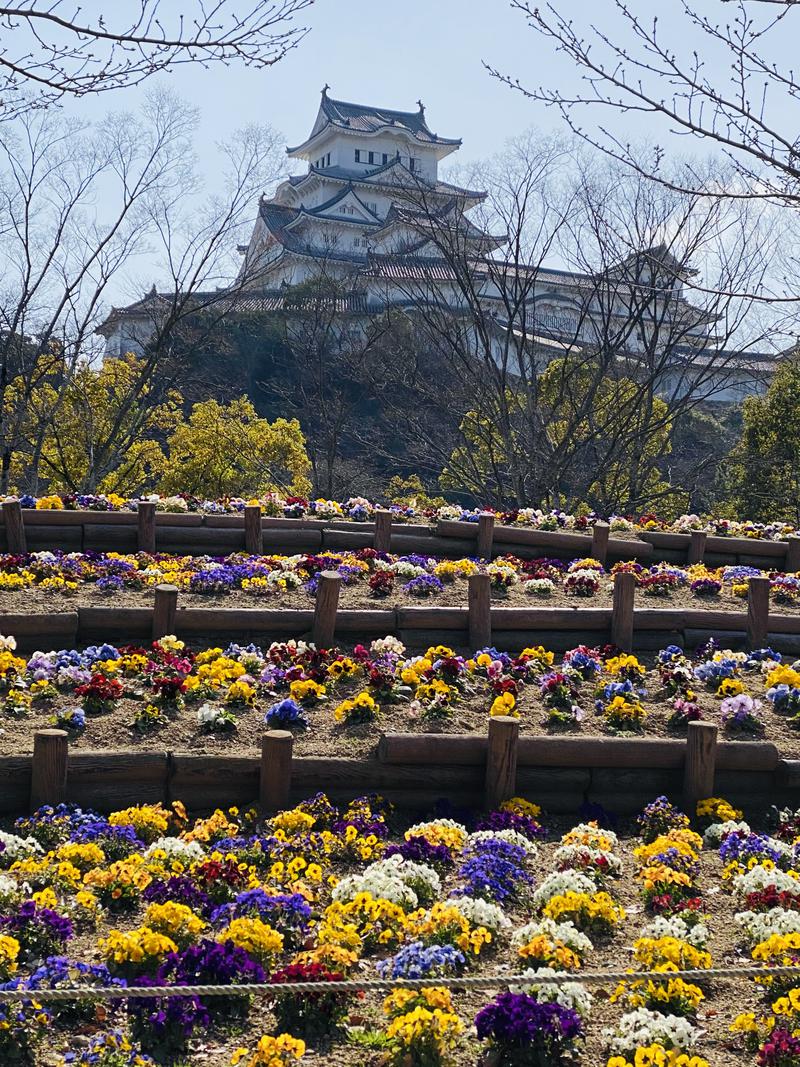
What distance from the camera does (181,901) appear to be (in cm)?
509

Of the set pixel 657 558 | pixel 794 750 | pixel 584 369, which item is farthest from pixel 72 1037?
pixel 584 369

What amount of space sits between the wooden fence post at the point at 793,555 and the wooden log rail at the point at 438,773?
5566mm

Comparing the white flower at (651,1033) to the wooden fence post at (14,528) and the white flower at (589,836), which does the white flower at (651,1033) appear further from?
the wooden fence post at (14,528)

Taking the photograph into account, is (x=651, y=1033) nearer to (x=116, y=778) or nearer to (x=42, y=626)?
(x=116, y=778)

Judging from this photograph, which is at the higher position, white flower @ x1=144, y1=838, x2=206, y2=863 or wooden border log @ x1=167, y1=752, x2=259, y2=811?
wooden border log @ x1=167, y1=752, x2=259, y2=811

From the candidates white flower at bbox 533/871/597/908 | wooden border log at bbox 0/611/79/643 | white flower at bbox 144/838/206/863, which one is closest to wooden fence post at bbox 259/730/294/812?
white flower at bbox 144/838/206/863

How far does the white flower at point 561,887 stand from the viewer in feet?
17.6

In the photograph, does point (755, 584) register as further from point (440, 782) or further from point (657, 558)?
point (440, 782)

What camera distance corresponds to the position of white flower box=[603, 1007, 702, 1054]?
3996mm

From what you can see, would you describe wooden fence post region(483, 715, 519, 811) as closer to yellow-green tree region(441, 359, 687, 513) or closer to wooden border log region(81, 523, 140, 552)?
wooden border log region(81, 523, 140, 552)

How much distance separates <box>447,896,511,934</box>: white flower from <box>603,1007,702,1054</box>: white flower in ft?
3.09

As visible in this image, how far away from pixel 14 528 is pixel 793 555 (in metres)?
7.86

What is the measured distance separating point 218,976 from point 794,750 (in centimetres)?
422

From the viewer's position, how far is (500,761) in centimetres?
A: 657
